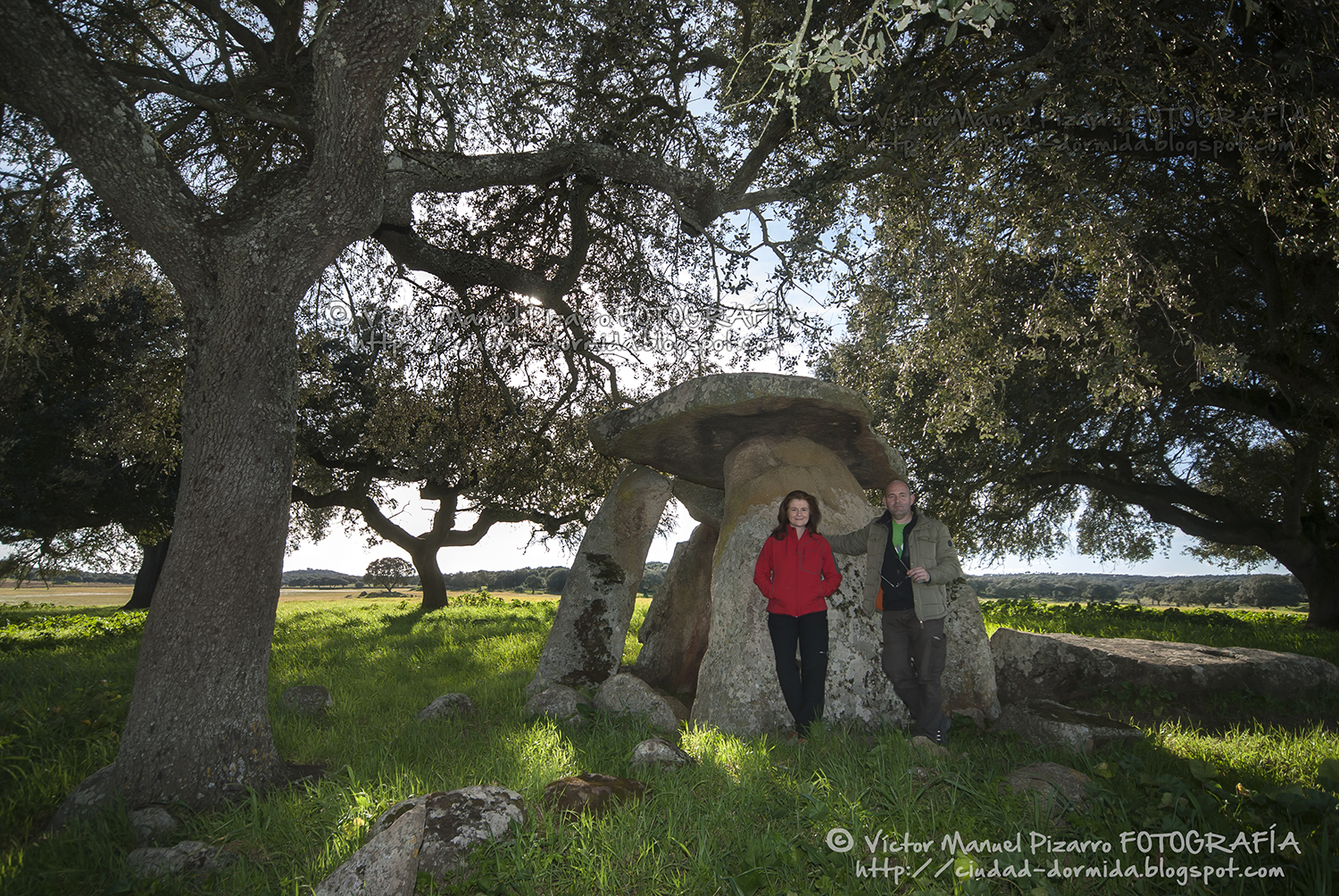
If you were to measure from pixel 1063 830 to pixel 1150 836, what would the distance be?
37cm

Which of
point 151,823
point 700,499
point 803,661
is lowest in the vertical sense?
point 151,823

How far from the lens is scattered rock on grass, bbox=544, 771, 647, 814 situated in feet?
A: 12.5

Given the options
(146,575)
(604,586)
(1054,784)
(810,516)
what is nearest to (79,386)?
(146,575)

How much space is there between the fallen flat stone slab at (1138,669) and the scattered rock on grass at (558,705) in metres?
4.56

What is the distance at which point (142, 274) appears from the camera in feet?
32.0

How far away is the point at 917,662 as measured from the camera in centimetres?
570

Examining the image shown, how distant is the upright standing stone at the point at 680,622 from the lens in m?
9.12

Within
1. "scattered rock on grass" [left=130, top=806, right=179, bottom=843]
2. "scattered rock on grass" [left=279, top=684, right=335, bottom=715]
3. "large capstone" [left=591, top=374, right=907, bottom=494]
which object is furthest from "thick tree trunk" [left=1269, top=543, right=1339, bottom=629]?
"scattered rock on grass" [left=130, top=806, right=179, bottom=843]

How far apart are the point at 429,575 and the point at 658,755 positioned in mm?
17222

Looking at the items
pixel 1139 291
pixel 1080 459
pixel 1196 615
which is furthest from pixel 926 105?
pixel 1196 615

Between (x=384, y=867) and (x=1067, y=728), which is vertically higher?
(x=1067, y=728)

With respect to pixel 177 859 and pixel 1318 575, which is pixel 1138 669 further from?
pixel 1318 575

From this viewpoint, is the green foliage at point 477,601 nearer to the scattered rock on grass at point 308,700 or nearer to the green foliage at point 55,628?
the green foliage at point 55,628

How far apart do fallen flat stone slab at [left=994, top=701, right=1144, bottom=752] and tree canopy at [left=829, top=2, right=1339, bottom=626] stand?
116 inches
